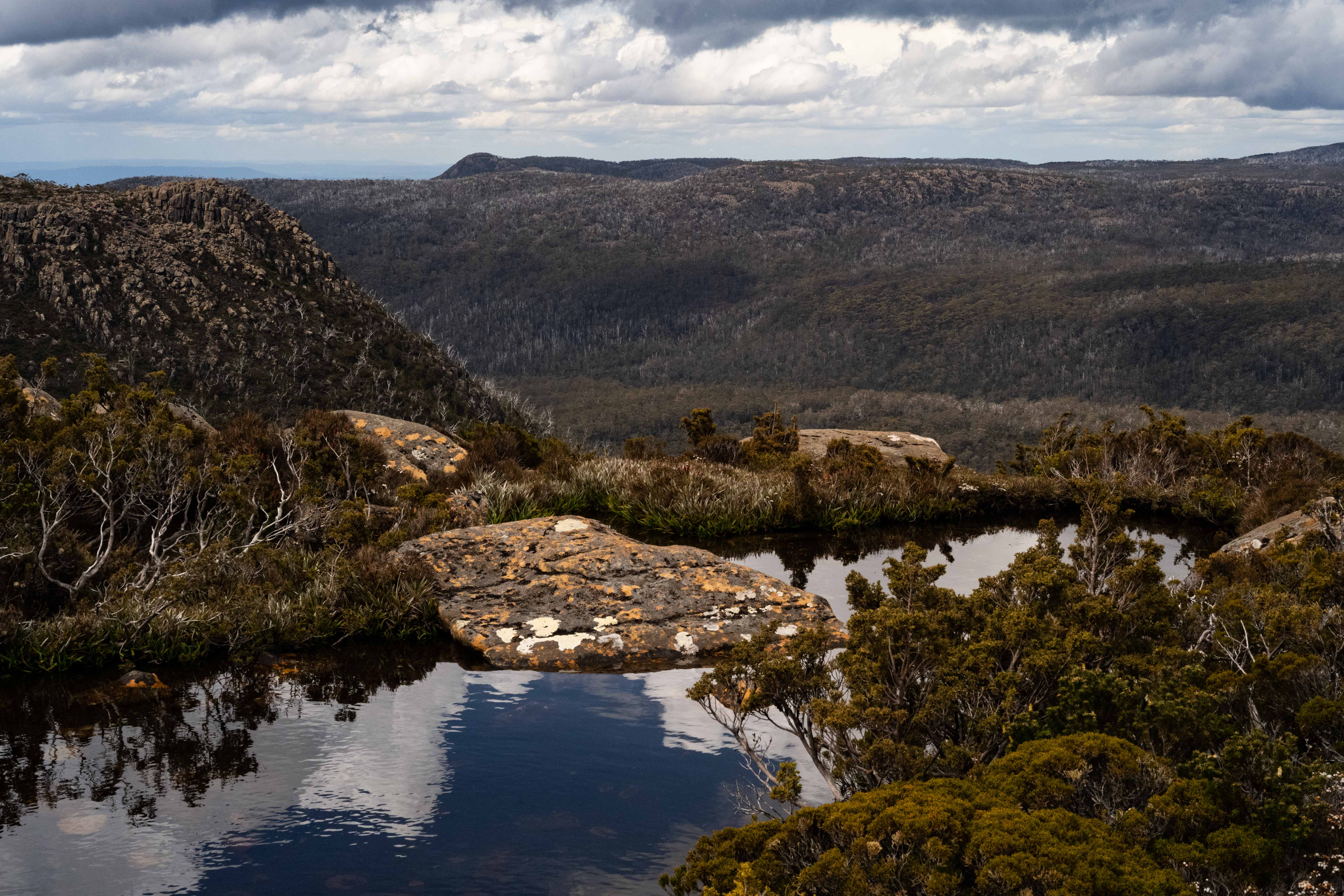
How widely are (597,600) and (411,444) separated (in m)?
5.52

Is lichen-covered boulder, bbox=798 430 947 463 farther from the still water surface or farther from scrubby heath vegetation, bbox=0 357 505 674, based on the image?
the still water surface

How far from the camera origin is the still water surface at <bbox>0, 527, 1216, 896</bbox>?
13.1 ft

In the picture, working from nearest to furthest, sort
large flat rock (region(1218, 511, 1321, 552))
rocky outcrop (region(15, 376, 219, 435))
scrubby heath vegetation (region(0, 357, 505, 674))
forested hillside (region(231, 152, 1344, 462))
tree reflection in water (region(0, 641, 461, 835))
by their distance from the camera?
tree reflection in water (region(0, 641, 461, 835)) < scrubby heath vegetation (region(0, 357, 505, 674)) < large flat rock (region(1218, 511, 1321, 552)) < rocky outcrop (region(15, 376, 219, 435)) < forested hillside (region(231, 152, 1344, 462))

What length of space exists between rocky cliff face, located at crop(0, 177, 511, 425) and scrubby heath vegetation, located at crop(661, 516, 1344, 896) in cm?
2414

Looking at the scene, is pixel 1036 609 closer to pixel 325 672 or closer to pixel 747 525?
pixel 325 672

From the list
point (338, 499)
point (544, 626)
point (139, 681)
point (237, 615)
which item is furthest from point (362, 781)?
point (338, 499)

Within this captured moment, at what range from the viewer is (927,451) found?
46.9 ft

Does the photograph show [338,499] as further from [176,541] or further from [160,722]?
[160,722]

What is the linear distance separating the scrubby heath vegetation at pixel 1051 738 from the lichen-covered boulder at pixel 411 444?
6.62 m

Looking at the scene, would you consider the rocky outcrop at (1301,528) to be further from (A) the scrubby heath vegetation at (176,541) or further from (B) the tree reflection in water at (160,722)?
(A) the scrubby heath vegetation at (176,541)

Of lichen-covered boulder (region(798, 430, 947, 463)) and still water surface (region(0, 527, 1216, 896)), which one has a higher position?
still water surface (region(0, 527, 1216, 896))

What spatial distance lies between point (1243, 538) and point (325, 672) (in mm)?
6711

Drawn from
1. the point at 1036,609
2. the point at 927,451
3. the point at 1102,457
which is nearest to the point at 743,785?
the point at 1036,609

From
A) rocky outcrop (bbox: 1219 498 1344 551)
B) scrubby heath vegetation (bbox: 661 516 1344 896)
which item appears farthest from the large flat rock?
scrubby heath vegetation (bbox: 661 516 1344 896)
